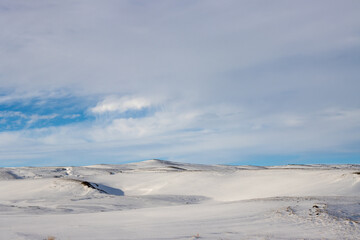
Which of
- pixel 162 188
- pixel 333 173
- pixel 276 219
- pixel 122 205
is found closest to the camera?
pixel 276 219

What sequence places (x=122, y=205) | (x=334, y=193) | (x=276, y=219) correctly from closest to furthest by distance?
(x=276, y=219) < (x=122, y=205) < (x=334, y=193)

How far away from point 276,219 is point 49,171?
35.5 meters

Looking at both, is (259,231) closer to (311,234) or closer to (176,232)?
(311,234)

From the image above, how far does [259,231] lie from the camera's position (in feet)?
29.8

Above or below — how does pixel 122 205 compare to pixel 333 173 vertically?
below

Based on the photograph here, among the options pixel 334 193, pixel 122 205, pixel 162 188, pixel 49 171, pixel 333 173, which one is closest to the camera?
pixel 122 205

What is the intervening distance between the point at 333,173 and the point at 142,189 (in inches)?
453

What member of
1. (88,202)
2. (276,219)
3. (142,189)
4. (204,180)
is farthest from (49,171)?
(276,219)

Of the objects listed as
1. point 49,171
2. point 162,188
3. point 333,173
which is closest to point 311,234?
point 333,173

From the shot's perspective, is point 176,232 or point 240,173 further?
point 240,173

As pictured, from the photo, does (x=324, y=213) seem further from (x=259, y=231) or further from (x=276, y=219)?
(x=259, y=231)

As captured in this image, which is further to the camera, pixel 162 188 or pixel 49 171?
pixel 49 171

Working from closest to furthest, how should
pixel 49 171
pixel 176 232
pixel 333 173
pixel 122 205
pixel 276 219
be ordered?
pixel 176 232, pixel 276 219, pixel 122 205, pixel 333 173, pixel 49 171

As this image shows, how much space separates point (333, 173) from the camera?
2233cm
